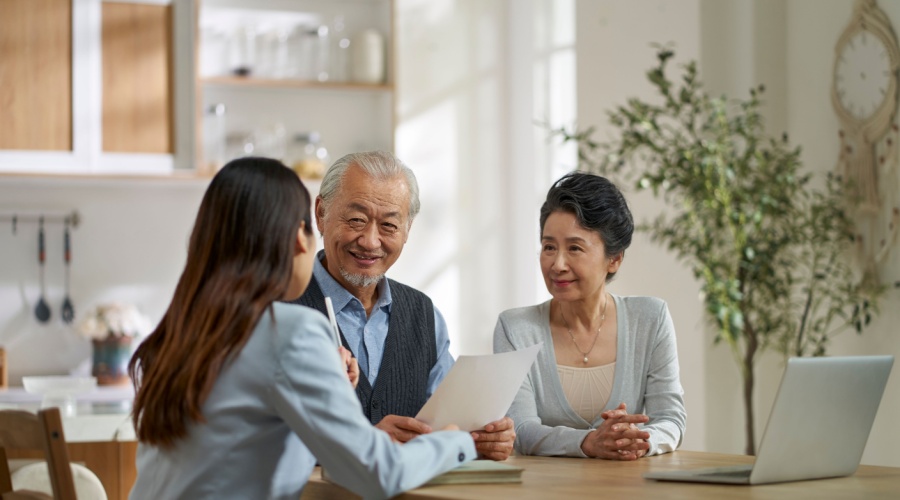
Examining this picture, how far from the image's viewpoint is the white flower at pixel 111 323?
4.43m

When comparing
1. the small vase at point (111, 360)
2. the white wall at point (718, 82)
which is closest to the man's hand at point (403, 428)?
the white wall at point (718, 82)

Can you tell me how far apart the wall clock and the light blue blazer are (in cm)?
260

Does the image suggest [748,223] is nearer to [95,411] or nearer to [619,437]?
[619,437]

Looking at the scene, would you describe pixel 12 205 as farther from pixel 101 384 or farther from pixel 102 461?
pixel 102 461

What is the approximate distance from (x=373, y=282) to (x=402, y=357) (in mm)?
184

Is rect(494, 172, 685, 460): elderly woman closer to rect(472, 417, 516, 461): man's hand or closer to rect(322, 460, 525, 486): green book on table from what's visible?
rect(472, 417, 516, 461): man's hand

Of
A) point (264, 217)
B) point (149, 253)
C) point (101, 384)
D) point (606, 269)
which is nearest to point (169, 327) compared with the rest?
point (264, 217)

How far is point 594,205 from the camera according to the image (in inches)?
97.5

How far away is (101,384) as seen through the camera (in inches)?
174

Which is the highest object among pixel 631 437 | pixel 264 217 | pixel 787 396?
pixel 264 217

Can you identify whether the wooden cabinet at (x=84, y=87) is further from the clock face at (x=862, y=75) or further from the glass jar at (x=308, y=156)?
the clock face at (x=862, y=75)

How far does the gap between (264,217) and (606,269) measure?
1086mm

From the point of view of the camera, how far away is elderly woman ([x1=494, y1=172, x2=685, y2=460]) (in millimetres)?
2410

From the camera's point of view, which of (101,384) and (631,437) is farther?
(101,384)
